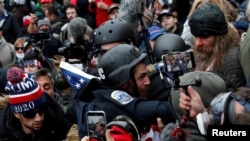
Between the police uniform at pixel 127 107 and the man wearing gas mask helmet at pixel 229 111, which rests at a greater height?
the man wearing gas mask helmet at pixel 229 111

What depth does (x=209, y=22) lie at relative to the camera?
4.83 m

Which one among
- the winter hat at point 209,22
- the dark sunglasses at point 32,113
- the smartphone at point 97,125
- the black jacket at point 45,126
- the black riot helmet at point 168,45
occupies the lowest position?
the black jacket at point 45,126

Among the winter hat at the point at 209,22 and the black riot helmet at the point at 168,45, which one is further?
the black riot helmet at the point at 168,45

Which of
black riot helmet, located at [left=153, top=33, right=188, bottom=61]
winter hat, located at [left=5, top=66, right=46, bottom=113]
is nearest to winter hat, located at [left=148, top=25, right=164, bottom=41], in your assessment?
black riot helmet, located at [left=153, top=33, right=188, bottom=61]

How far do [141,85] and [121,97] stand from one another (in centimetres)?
26

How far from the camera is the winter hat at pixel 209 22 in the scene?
15.9 feet

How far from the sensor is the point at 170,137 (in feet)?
12.0

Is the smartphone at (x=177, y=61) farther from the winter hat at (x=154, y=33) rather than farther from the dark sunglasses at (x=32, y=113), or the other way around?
the winter hat at (x=154, y=33)

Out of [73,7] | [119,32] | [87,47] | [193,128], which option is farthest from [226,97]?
[73,7]

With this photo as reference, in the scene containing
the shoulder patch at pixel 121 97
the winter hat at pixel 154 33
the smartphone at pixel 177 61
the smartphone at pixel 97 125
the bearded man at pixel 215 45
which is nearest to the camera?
the smartphone at pixel 97 125

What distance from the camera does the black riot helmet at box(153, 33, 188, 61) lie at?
602cm

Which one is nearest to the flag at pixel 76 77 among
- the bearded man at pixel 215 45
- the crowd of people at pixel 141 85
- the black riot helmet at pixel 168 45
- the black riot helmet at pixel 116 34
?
the crowd of people at pixel 141 85

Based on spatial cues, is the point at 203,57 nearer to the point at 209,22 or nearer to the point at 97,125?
the point at 209,22

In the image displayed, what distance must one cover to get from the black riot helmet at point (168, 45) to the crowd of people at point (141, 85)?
0.01m
